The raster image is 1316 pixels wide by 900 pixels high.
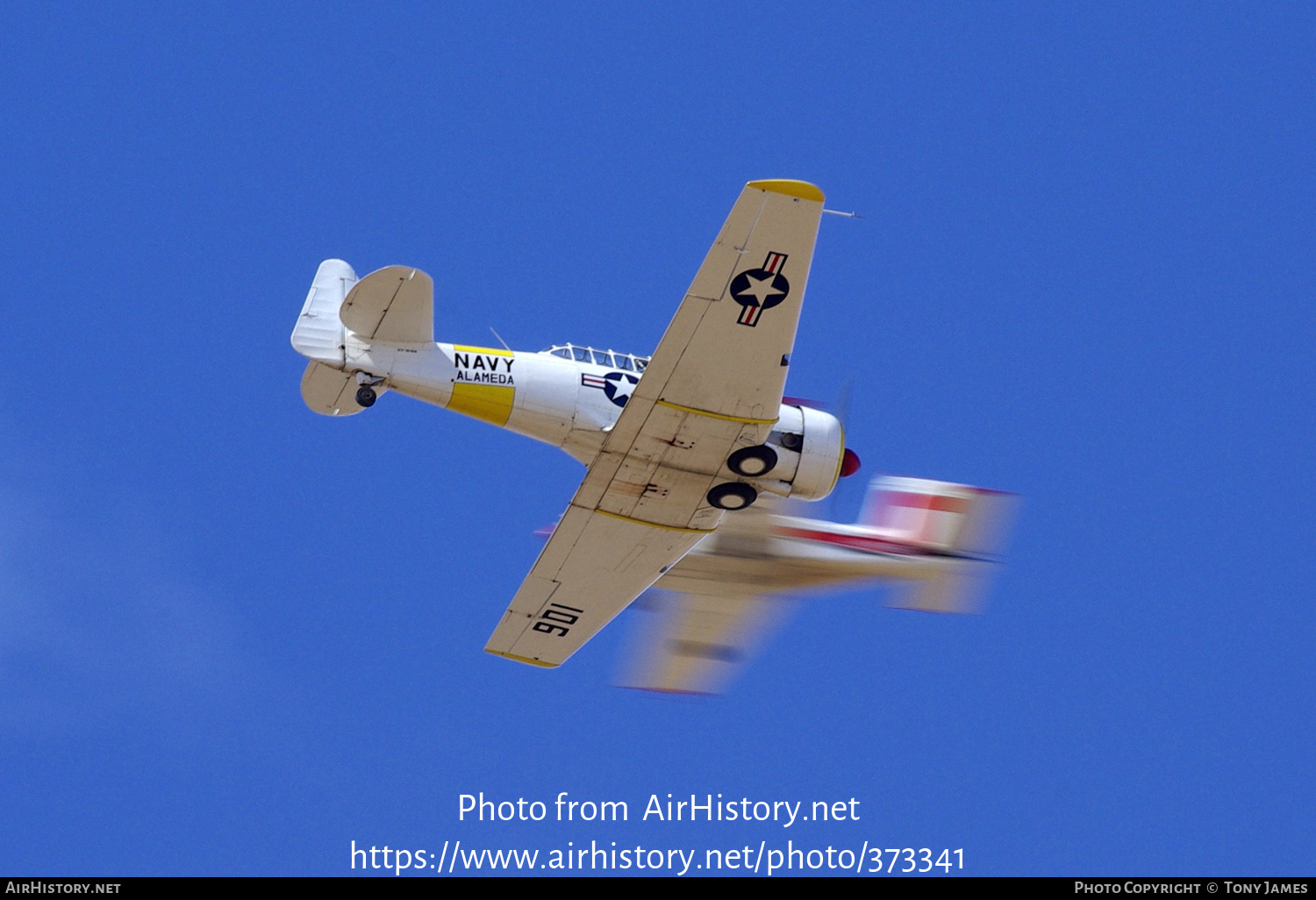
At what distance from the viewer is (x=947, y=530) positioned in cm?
2520

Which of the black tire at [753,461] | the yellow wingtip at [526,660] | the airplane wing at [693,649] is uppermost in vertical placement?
the airplane wing at [693,649]

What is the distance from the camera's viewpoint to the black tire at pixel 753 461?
16.6 m

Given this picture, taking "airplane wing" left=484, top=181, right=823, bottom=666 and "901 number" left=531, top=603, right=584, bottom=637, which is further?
"901 number" left=531, top=603, right=584, bottom=637

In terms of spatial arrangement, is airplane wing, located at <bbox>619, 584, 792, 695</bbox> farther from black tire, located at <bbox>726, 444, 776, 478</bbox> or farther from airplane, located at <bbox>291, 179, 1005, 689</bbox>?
black tire, located at <bbox>726, 444, 776, 478</bbox>

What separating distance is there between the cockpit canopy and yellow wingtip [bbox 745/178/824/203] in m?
3.07

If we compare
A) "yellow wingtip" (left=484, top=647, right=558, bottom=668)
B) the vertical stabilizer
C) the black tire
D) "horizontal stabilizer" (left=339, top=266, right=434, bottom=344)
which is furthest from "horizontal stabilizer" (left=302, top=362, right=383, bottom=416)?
"yellow wingtip" (left=484, top=647, right=558, bottom=668)

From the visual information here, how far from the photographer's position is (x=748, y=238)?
14.6 meters

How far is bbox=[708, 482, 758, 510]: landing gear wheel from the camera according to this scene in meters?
17.2

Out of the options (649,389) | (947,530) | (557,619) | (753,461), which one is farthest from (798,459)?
(947,530)

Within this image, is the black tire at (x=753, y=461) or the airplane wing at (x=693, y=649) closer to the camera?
the black tire at (x=753, y=461)

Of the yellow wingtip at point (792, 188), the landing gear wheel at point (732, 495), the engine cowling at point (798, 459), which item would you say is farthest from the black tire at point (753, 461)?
the yellow wingtip at point (792, 188)

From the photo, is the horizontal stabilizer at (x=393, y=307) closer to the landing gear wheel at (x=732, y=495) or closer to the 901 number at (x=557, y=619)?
the landing gear wheel at (x=732, y=495)

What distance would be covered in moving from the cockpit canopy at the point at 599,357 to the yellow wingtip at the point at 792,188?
3068mm
